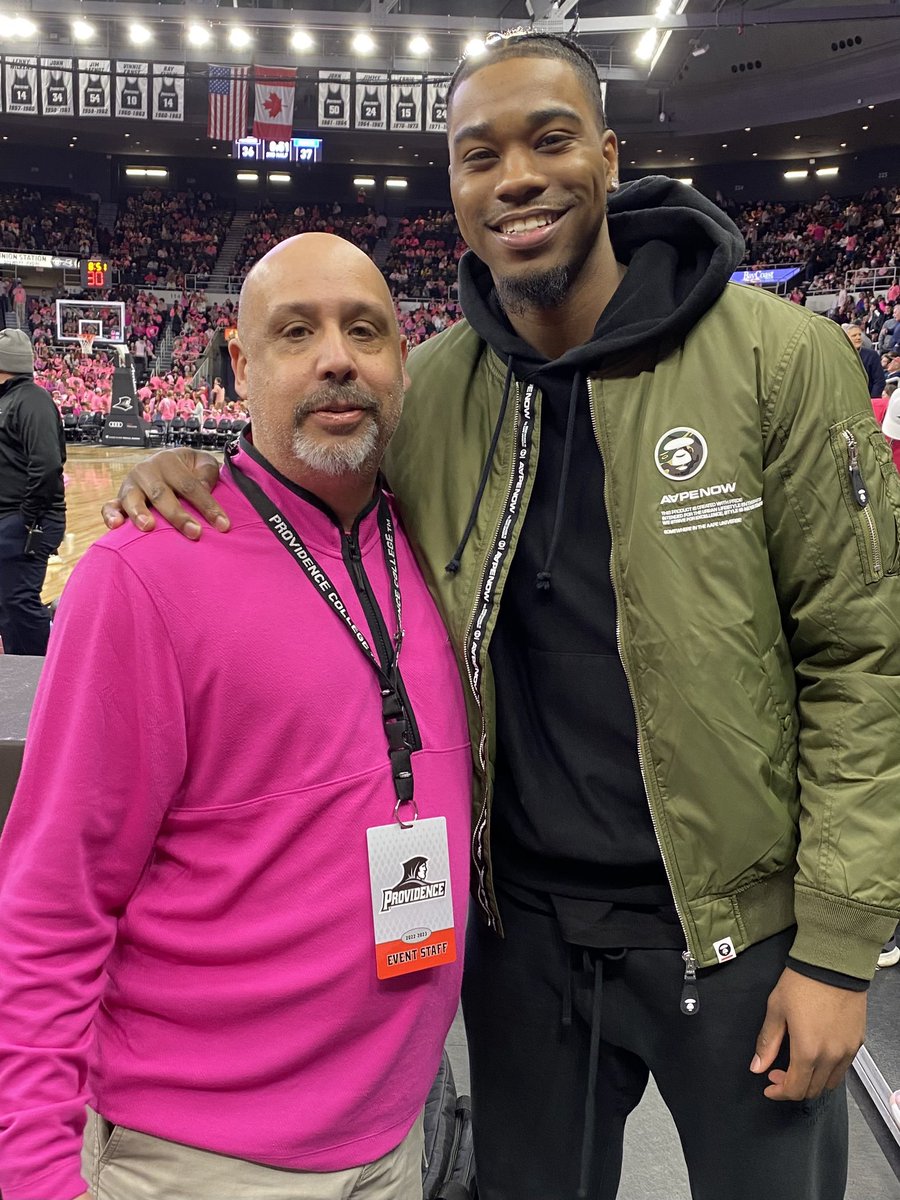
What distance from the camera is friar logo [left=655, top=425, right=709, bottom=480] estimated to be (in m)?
1.14

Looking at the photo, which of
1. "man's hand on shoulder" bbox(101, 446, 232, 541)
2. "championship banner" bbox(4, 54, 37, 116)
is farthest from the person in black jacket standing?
"championship banner" bbox(4, 54, 37, 116)

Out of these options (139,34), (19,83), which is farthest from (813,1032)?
(19,83)

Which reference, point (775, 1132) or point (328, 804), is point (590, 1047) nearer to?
point (775, 1132)

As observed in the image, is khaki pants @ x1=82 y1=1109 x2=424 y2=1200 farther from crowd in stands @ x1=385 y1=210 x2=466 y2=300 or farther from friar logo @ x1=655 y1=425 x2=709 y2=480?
crowd in stands @ x1=385 y1=210 x2=466 y2=300

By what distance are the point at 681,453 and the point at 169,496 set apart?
2.08ft

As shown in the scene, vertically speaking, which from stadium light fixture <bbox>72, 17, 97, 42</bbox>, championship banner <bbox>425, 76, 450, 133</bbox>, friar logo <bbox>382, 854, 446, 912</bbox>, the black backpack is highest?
stadium light fixture <bbox>72, 17, 97, 42</bbox>

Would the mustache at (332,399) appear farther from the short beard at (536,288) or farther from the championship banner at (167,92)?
the championship banner at (167,92)

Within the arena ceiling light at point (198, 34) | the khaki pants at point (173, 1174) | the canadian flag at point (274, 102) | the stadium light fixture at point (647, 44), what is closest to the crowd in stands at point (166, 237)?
the canadian flag at point (274, 102)

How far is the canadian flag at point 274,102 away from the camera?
1720cm

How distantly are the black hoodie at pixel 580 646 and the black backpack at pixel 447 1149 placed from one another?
0.76 metres

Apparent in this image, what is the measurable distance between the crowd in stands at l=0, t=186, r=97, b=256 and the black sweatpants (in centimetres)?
2857

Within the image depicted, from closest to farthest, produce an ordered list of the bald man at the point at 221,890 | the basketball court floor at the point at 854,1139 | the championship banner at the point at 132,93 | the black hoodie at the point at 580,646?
the bald man at the point at 221,890
the black hoodie at the point at 580,646
the basketball court floor at the point at 854,1139
the championship banner at the point at 132,93

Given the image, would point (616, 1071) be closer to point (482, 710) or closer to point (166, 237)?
point (482, 710)

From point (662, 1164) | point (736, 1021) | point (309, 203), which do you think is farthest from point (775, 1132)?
point (309, 203)
